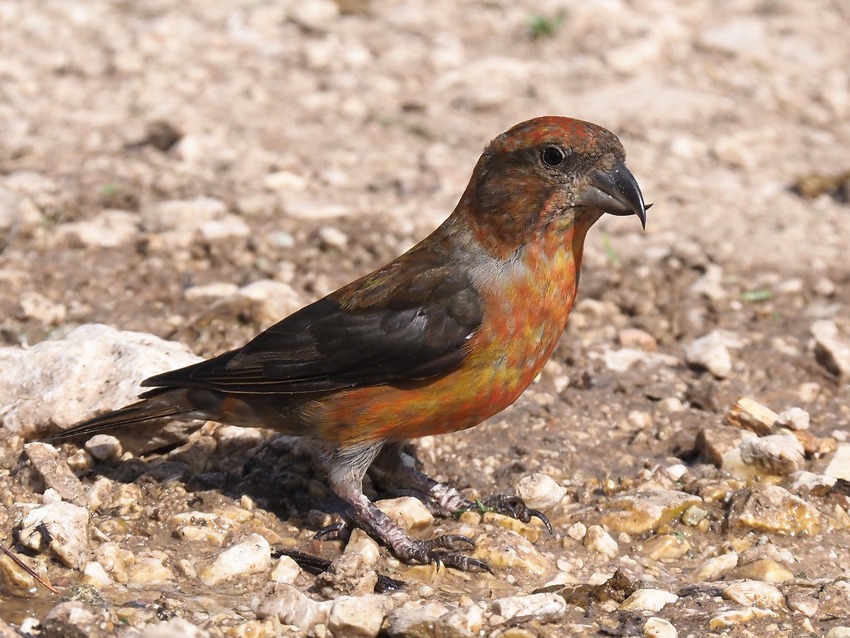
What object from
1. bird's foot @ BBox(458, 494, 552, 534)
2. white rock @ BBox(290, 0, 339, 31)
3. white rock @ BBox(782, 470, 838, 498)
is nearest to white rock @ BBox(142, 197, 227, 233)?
white rock @ BBox(290, 0, 339, 31)

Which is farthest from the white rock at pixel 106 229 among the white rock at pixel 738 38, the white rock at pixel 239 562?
the white rock at pixel 738 38

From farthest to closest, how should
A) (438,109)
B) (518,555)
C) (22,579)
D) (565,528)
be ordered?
(438,109)
(565,528)
(518,555)
(22,579)

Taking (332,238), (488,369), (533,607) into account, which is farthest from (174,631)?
(332,238)

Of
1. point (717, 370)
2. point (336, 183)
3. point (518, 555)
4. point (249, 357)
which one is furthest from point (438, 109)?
point (518, 555)

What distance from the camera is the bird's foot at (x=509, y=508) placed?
4621 millimetres

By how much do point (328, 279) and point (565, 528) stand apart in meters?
2.23

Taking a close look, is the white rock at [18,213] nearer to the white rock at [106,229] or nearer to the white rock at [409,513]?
the white rock at [106,229]

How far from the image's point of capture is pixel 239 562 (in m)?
4.11

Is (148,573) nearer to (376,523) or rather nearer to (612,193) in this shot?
(376,523)

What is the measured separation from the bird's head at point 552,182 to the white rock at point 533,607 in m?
1.35

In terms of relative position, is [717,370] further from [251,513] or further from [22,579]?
[22,579]

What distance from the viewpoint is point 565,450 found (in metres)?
5.11

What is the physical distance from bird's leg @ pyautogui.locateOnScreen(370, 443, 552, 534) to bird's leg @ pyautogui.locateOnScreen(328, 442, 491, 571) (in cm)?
30

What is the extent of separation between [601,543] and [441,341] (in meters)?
0.97
